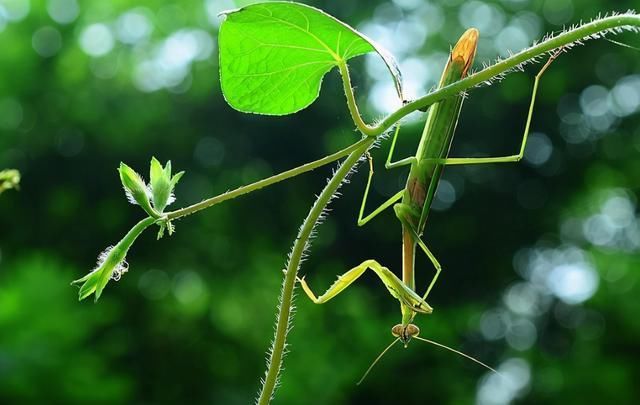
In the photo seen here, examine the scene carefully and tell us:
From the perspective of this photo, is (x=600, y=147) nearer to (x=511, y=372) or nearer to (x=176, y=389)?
(x=511, y=372)

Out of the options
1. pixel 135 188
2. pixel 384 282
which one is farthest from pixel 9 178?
pixel 384 282

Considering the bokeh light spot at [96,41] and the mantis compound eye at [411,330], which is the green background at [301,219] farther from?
the mantis compound eye at [411,330]

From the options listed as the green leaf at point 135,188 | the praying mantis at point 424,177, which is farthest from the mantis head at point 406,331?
the green leaf at point 135,188

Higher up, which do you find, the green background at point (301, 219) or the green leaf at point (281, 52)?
the green background at point (301, 219)

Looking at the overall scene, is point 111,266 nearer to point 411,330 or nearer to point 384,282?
point 384,282

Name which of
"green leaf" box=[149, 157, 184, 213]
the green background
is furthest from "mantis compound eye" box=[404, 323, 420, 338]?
the green background

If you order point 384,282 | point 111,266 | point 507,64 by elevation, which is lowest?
point 111,266

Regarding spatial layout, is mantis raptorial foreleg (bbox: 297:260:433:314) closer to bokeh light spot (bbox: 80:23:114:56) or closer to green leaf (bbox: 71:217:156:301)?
green leaf (bbox: 71:217:156:301)
